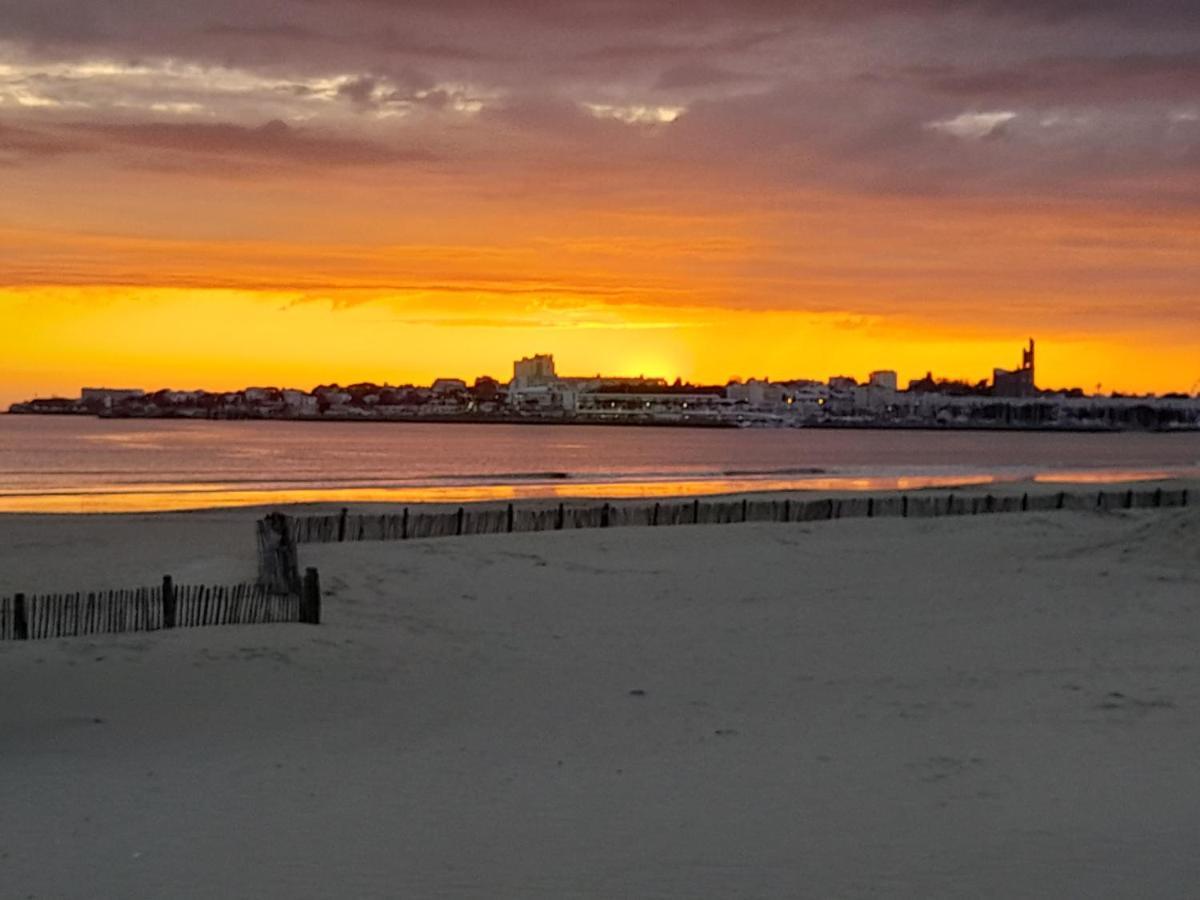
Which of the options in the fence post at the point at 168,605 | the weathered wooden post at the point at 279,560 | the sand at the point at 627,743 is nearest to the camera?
the sand at the point at 627,743

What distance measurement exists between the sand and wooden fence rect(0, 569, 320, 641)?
1.89 feet

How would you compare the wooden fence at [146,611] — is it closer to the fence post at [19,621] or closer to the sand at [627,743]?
the fence post at [19,621]

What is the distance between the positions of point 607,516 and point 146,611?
17852 mm

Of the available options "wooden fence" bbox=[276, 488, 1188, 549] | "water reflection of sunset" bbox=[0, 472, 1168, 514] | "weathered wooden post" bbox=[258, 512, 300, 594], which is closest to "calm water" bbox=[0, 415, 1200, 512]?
"water reflection of sunset" bbox=[0, 472, 1168, 514]

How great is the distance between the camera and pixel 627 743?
39.1ft

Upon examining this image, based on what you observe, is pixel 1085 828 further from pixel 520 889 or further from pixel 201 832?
pixel 201 832

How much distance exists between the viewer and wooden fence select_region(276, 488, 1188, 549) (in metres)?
27.1

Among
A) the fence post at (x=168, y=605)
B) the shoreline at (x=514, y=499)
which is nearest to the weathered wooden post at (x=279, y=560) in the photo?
the fence post at (x=168, y=605)

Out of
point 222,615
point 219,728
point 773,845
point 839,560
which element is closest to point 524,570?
point 839,560

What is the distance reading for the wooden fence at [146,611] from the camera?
595 inches

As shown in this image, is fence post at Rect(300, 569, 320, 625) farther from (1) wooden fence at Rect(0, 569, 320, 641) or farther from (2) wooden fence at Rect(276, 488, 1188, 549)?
(2) wooden fence at Rect(276, 488, 1188, 549)

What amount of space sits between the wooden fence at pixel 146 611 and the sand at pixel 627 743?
1.89 ft

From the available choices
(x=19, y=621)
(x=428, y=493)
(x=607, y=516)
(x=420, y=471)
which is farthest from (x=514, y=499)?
(x=19, y=621)

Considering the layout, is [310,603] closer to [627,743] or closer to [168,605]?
[168,605]
